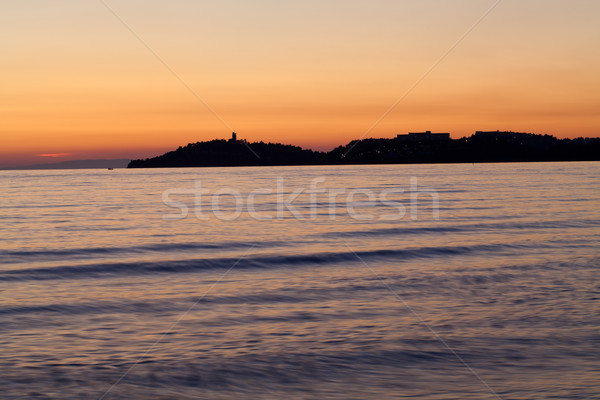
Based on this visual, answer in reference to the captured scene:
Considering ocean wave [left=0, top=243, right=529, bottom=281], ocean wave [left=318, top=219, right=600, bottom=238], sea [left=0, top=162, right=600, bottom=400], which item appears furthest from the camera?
ocean wave [left=318, top=219, right=600, bottom=238]

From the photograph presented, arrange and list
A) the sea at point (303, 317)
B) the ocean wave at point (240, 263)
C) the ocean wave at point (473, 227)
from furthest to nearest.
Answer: the ocean wave at point (473, 227)
the ocean wave at point (240, 263)
the sea at point (303, 317)

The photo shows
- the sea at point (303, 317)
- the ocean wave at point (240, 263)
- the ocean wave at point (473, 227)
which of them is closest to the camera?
the sea at point (303, 317)

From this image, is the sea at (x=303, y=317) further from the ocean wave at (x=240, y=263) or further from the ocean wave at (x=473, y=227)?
the ocean wave at (x=473, y=227)

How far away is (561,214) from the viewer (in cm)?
3328

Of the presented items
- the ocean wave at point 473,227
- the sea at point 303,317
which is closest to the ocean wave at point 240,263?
the sea at point 303,317

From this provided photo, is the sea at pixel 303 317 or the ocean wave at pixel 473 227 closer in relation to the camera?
the sea at pixel 303 317

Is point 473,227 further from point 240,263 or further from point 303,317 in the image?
point 303,317

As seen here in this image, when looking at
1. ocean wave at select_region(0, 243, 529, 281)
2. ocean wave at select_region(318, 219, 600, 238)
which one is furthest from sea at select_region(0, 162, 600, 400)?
ocean wave at select_region(318, 219, 600, 238)

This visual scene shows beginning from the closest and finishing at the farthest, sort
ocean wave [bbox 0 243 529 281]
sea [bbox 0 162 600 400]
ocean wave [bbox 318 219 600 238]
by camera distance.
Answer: sea [bbox 0 162 600 400]
ocean wave [bbox 0 243 529 281]
ocean wave [bbox 318 219 600 238]

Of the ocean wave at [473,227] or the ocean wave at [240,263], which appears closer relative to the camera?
the ocean wave at [240,263]

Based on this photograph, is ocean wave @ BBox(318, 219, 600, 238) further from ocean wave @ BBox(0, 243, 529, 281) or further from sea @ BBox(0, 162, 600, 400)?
ocean wave @ BBox(0, 243, 529, 281)

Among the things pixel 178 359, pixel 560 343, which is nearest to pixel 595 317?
pixel 560 343

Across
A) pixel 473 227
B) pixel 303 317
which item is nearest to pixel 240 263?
pixel 303 317

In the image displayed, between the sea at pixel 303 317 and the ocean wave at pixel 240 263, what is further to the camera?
the ocean wave at pixel 240 263
